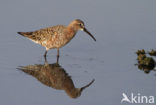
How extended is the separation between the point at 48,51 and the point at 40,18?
1.67 m

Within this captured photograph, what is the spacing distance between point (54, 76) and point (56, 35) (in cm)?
204

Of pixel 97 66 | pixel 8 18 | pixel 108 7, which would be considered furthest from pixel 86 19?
pixel 97 66

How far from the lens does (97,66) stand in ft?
43.6

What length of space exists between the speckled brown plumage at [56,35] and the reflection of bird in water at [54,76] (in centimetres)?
94

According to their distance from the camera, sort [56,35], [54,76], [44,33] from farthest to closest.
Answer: [44,33]
[56,35]
[54,76]

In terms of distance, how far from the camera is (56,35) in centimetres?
1444

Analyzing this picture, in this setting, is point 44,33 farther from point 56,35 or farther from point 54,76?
point 54,76

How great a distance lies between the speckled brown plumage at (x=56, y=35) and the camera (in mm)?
14367

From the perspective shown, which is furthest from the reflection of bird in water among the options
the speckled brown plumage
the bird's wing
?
the bird's wing

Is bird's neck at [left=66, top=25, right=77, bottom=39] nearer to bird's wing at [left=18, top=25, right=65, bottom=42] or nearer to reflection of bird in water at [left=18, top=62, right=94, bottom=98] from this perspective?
bird's wing at [left=18, top=25, right=65, bottom=42]

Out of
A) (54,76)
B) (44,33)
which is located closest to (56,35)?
(44,33)

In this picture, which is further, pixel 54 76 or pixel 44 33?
pixel 44 33

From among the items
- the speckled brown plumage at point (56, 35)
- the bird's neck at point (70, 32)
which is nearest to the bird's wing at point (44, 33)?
the speckled brown plumage at point (56, 35)

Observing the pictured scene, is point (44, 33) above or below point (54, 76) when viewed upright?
above
